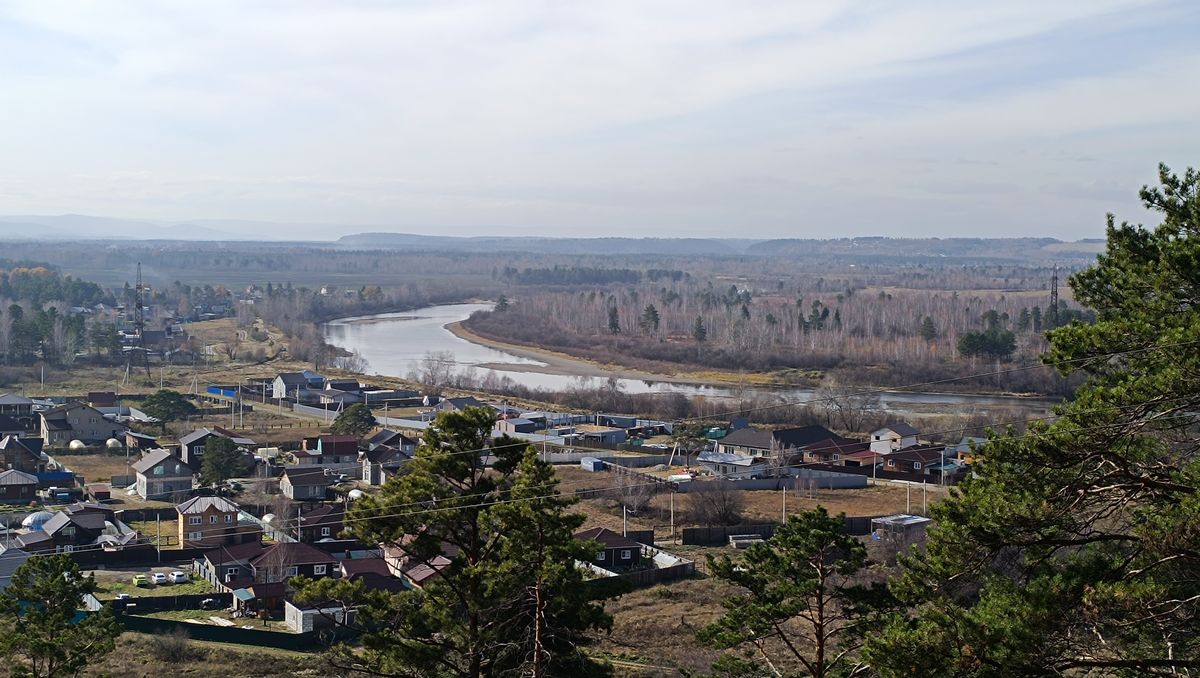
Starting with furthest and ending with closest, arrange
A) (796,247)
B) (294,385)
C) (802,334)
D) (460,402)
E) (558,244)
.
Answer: (558,244), (796,247), (802,334), (294,385), (460,402)

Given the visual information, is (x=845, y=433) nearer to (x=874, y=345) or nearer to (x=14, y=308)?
(x=874, y=345)

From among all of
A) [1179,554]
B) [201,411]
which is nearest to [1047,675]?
[1179,554]

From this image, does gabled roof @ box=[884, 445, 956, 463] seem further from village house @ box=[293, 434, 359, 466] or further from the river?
village house @ box=[293, 434, 359, 466]

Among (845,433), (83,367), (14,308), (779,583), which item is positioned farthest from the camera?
(14,308)

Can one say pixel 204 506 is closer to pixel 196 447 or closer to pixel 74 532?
pixel 74 532

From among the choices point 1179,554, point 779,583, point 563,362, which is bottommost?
point 563,362

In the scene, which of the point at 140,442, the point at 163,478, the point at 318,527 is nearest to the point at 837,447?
the point at 318,527
